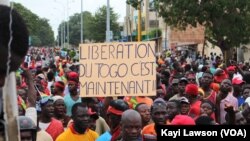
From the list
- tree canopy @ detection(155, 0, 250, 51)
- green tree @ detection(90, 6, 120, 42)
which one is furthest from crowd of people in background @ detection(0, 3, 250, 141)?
green tree @ detection(90, 6, 120, 42)

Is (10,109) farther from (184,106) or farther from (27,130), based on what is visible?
(184,106)

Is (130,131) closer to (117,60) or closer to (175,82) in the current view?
(117,60)

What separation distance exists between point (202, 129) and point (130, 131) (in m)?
1.46

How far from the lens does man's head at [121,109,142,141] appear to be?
468 cm

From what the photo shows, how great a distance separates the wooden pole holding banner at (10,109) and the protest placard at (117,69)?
5.17m

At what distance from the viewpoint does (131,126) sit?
4.73 m

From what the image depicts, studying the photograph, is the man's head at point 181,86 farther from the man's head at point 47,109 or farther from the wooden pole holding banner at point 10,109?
the wooden pole holding banner at point 10,109

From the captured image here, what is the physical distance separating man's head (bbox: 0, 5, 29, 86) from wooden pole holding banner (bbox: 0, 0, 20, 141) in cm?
3

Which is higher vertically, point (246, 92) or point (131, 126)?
point (246, 92)

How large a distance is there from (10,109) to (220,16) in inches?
762

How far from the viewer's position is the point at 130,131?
15.4 feet

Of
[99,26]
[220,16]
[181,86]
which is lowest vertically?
[181,86]

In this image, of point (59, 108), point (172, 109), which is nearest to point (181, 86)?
point (172, 109)

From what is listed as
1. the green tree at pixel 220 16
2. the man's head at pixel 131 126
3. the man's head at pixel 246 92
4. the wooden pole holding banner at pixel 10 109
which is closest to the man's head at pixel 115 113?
the man's head at pixel 131 126
